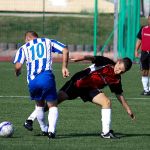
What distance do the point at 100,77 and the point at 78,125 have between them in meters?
1.65

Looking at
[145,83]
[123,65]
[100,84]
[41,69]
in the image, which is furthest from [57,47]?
[145,83]

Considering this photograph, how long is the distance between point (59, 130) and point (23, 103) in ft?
14.3

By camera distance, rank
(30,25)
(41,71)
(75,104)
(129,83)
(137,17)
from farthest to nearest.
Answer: (30,25) < (137,17) < (129,83) < (75,104) < (41,71)

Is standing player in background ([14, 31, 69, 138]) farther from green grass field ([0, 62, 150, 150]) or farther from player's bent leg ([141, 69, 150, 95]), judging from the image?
player's bent leg ([141, 69, 150, 95])

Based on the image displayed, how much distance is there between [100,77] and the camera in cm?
1333

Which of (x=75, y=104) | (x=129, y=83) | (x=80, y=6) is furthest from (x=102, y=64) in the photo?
(x=80, y=6)

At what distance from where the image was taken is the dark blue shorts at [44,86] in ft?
42.5

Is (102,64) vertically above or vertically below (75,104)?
above

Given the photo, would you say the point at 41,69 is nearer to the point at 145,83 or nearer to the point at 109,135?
the point at 109,135

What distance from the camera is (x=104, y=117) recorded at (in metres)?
13.1

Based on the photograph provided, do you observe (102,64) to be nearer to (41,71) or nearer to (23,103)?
(41,71)

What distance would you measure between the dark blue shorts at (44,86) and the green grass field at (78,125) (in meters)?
0.63

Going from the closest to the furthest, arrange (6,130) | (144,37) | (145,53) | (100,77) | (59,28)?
1. (6,130)
2. (100,77)
3. (145,53)
4. (144,37)
5. (59,28)

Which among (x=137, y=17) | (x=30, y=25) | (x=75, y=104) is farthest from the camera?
(x=30, y=25)
